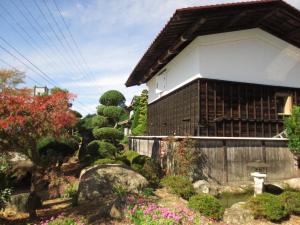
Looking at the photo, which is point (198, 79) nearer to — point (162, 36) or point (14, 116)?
point (162, 36)

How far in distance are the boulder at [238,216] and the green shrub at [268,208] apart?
18 centimetres

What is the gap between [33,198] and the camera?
9.66 m

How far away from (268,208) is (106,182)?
5581 mm

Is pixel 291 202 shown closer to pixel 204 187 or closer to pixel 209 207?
pixel 209 207

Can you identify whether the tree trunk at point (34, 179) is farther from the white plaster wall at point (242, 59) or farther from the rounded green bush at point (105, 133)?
the rounded green bush at point (105, 133)

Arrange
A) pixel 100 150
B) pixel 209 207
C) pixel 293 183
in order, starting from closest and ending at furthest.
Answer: pixel 209 207 → pixel 293 183 → pixel 100 150

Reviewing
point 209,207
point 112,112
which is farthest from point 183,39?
point 112,112

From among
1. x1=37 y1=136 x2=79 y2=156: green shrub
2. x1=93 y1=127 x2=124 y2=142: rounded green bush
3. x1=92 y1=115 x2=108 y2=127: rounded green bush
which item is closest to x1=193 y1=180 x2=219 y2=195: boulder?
x1=37 y1=136 x2=79 y2=156: green shrub

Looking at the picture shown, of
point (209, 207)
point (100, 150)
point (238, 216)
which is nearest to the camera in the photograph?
point (209, 207)

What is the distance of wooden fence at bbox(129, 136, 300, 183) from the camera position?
42.9 ft

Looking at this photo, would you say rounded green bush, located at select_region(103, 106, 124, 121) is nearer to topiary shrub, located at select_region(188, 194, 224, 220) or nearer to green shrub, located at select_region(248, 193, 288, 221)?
topiary shrub, located at select_region(188, 194, 224, 220)

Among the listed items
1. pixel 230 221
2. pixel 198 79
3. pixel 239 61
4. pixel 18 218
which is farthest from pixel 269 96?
pixel 18 218

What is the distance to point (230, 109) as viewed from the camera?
49.8 ft

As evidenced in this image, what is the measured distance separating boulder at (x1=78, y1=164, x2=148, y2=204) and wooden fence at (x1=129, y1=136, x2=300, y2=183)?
3.18m
